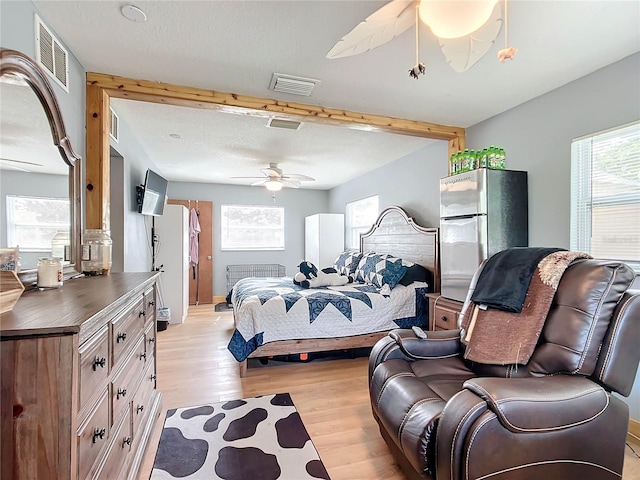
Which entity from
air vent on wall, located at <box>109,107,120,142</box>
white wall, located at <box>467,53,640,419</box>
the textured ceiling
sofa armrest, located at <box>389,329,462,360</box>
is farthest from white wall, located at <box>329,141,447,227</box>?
air vent on wall, located at <box>109,107,120,142</box>

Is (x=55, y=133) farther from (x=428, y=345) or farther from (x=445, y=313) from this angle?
(x=445, y=313)

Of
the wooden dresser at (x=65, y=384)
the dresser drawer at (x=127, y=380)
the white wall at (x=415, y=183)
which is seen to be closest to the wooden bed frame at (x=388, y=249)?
the white wall at (x=415, y=183)

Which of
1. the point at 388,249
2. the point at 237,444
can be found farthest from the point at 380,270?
the point at 237,444

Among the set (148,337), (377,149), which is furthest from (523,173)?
(148,337)

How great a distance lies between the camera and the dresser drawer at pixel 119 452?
1.24 metres

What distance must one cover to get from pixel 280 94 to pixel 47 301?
2144 mm

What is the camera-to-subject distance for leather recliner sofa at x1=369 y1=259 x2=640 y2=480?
1174 millimetres

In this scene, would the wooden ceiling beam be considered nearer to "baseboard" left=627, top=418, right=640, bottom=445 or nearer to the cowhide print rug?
the cowhide print rug

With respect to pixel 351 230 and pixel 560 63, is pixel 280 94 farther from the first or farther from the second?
pixel 351 230

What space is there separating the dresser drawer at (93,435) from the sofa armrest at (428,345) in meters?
1.50

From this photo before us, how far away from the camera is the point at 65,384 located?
0.89 m

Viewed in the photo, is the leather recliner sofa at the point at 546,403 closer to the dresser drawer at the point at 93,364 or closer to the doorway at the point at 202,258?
the dresser drawer at the point at 93,364

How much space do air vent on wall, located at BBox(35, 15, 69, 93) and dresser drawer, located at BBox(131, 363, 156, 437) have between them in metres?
1.84

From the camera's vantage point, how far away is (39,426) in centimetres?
88
